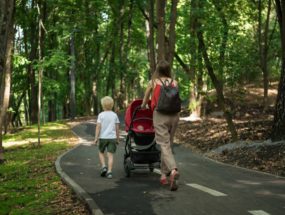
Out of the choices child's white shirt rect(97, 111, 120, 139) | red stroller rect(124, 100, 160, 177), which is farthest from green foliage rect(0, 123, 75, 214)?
red stroller rect(124, 100, 160, 177)

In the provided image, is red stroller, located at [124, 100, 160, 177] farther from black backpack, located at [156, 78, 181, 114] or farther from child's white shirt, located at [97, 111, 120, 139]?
black backpack, located at [156, 78, 181, 114]

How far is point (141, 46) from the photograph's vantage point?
174 ft

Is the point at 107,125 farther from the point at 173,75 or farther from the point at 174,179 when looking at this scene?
the point at 173,75

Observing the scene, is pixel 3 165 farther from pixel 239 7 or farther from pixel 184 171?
pixel 239 7

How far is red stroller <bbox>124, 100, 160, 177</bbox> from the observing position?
10305mm

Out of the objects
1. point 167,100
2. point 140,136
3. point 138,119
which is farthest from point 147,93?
point 140,136

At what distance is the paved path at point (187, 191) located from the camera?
750 cm

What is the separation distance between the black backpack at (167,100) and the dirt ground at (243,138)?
3.85m

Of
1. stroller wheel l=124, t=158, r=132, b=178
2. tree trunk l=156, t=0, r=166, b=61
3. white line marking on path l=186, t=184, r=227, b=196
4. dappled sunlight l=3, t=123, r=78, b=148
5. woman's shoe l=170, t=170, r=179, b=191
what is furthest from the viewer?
dappled sunlight l=3, t=123, r=78, b=148

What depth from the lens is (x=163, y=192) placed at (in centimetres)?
884

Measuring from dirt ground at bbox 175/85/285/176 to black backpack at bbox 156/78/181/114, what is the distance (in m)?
3.85

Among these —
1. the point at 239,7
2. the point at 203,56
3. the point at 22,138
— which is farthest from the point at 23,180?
the point at 239,7

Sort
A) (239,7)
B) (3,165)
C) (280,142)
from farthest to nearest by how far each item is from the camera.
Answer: (239,7) < (3,165) < (280,142)

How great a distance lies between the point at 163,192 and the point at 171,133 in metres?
1.17
